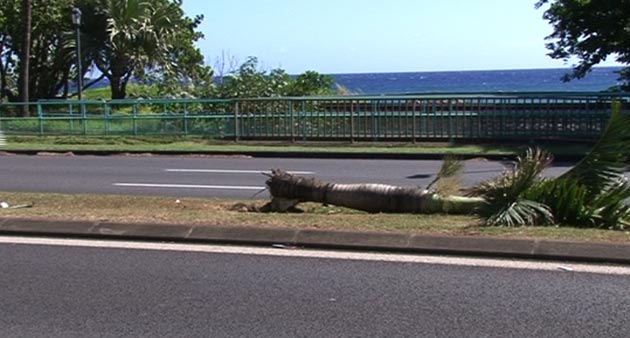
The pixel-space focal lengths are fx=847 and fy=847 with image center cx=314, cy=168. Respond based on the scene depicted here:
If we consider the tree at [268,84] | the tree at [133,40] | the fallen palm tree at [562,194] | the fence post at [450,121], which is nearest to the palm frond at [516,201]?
the fallen palm tree at [562,194]

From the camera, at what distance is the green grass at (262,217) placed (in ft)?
25.0

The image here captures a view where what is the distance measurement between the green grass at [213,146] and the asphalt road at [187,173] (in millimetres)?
1378

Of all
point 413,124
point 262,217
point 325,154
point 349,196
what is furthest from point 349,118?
point 262,217

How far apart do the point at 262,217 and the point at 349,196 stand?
1332 millimetres

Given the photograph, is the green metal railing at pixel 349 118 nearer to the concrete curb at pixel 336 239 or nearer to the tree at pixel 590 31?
the tree at pixel 590 31

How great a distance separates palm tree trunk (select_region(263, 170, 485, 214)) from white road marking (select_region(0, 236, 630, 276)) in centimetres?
235

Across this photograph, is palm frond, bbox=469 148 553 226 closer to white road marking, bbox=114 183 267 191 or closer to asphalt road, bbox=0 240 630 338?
asphalt road, bbox=0 240 630 338

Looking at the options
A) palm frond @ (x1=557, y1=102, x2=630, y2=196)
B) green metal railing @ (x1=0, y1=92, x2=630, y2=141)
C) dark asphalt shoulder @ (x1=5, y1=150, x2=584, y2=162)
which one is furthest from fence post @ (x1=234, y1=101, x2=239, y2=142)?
palm frond @ (x1=557, y1=102, x2=630, y2=196)

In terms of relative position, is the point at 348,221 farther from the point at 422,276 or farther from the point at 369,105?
the point at 369,105

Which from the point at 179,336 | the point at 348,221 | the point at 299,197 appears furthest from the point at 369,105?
the point at 179,336

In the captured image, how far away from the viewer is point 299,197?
984 cm

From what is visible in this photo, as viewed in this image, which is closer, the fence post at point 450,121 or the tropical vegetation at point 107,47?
the fence post at point 450,121

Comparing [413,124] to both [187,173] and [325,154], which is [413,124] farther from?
[187,173]

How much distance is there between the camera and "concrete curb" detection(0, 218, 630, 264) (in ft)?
22.6
